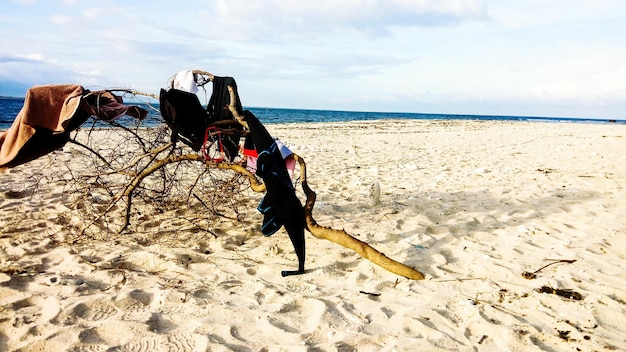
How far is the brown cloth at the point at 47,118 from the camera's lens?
3227 millimetres

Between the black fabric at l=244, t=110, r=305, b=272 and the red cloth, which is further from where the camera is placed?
the red cloth

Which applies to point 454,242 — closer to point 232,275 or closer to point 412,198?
point 412,198

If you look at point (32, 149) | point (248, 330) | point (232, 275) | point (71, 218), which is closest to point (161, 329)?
point (248, 330)

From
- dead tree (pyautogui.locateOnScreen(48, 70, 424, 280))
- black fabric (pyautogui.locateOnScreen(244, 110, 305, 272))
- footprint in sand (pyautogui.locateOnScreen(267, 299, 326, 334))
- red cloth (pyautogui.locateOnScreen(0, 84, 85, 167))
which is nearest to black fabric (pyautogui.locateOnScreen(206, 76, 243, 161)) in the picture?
dead tree (pyautogui.locateOnScreen(48, 70, 424, 280))

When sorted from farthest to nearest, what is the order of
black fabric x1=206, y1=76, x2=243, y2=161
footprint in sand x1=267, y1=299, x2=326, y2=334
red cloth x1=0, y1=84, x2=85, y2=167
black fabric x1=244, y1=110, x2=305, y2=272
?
1. black fabric x1=206, y1=76, x2=243, y2=161
2. red cloth x1=0, y1=84, x2=85, y2=167
3. black fabric x1=244, y1=110, x2=305, y2=272
4. footprint in sand x1=267, y1=299, x2=326, y2=334

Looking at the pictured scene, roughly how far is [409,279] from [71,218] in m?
3.65

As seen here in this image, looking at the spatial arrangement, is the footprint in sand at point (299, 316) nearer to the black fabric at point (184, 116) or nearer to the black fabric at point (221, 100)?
the black fabric at point (184, 116)

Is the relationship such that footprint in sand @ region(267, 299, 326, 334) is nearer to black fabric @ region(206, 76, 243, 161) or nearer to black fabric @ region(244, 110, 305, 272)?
black fabric @ region(244, 110, 305, 272)

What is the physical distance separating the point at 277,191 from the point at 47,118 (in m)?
2.08

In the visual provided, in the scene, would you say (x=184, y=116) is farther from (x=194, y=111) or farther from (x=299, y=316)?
(x=299, y=316)

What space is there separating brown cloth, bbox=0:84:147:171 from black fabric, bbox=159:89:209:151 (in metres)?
0.58

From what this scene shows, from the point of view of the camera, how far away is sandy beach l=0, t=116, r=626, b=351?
2.29m

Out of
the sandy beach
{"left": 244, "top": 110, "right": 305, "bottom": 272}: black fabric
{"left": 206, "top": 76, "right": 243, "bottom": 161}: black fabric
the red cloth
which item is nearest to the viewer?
the sandy beach

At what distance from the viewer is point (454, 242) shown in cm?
381
